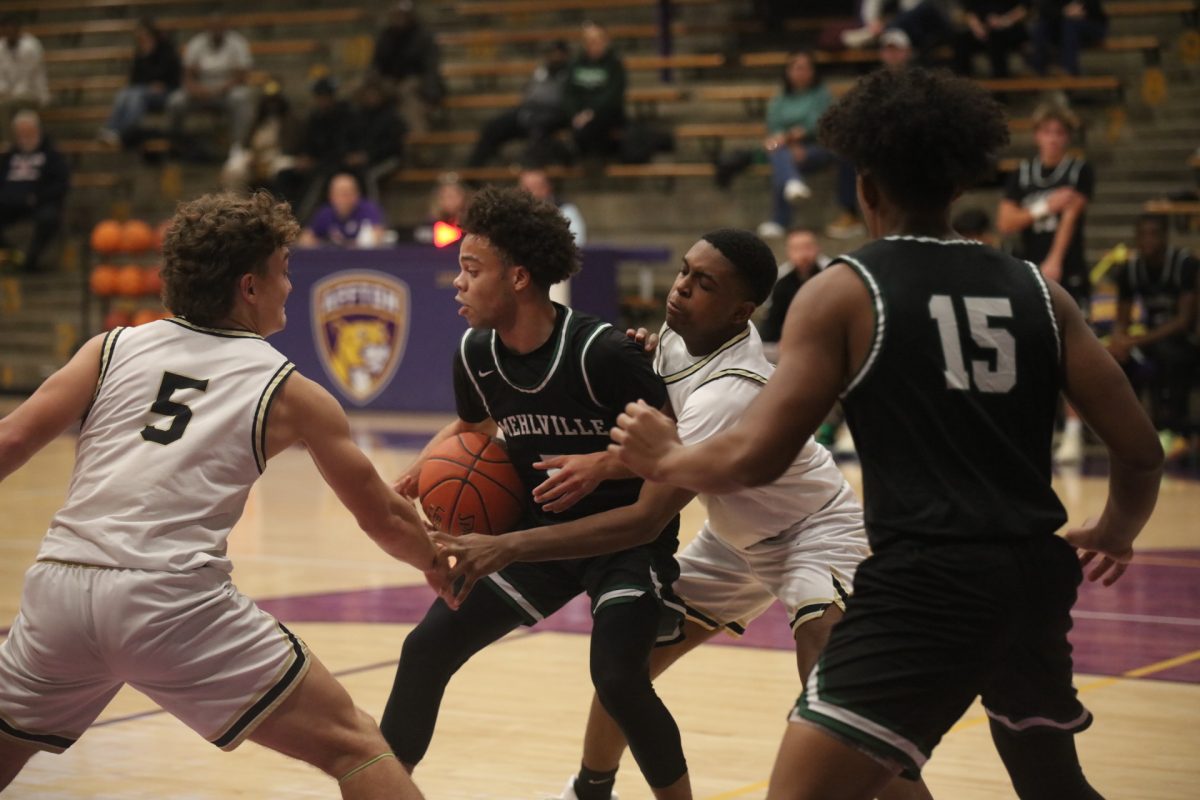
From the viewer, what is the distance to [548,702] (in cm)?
565

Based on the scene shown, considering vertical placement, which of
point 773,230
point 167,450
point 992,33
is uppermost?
point 167,450

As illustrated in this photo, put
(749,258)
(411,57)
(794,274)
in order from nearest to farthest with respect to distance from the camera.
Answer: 1. (749,258)
2. (794,274)
3. (411,57)

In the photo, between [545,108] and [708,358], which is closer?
[708,358]

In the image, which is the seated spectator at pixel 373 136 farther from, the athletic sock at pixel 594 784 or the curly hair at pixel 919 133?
the curly hair at pixel 919 133

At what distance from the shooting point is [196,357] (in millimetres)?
3395

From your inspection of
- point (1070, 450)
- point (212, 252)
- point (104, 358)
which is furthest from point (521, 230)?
point (1070, 450)

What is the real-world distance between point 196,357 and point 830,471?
5.62 feet

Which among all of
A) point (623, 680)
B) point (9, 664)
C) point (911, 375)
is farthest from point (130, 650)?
point (911, 375)

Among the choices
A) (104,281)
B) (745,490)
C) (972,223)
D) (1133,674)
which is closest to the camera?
(745,490)

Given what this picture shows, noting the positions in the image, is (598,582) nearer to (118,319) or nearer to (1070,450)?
(1070,450)

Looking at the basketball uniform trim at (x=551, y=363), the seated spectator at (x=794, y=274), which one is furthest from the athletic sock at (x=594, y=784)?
the seated spectator at (x=794, y=274)

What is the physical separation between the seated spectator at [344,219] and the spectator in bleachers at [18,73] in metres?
6.42

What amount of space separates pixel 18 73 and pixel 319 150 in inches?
191

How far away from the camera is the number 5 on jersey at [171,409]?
3.33m
